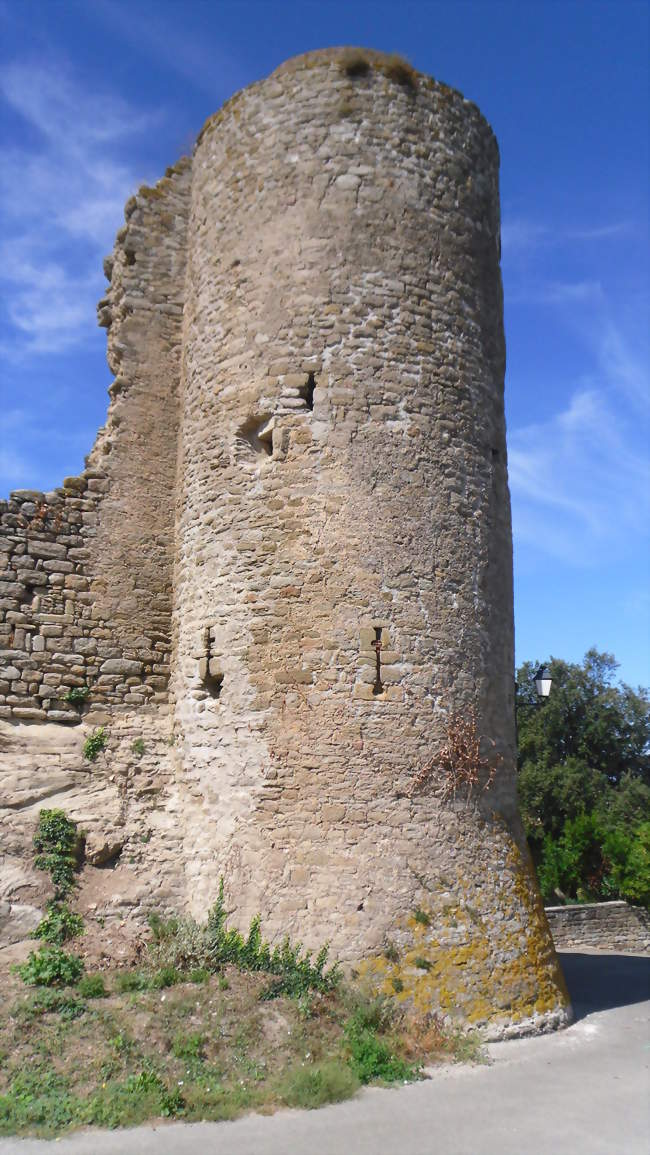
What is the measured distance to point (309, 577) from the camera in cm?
886

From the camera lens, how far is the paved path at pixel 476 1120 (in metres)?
5.90

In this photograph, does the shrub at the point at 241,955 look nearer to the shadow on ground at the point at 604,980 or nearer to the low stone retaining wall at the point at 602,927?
the shadow on ground at the point at 604,980

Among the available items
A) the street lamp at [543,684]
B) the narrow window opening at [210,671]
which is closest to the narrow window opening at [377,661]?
the narrow window opening at [210,671]

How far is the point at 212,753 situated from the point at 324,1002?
2.53 m

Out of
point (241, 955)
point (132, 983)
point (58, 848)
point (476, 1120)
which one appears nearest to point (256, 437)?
point (58, 848)

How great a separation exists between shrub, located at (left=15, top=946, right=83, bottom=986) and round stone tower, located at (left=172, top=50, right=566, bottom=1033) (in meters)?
1.31

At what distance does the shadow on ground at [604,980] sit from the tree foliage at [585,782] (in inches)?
126

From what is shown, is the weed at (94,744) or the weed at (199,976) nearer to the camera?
the weed at (199,976)

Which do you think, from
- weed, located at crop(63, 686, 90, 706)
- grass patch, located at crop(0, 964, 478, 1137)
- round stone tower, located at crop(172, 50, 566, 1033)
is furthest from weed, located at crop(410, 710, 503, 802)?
weed, located at crop(63, 686, 90, 706)

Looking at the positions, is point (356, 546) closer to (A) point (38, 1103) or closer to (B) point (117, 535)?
(B) point (117, 535)

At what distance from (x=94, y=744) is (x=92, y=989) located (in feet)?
8.59

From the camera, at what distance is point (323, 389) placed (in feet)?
30.6

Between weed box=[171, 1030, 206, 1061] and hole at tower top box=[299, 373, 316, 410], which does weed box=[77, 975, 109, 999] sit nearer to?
weed box=[171, 1030, 206, 1061]

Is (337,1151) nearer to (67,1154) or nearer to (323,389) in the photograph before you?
(67,1154)
